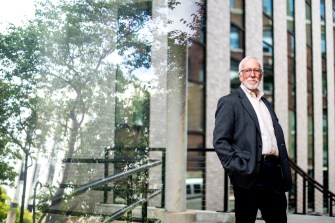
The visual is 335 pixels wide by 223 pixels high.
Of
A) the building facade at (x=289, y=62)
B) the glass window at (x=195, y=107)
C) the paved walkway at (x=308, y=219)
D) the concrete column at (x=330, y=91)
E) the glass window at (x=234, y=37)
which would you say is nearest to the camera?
the paved walkway at (x=308, y=219)

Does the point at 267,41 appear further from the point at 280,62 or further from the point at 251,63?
the point at 251,63

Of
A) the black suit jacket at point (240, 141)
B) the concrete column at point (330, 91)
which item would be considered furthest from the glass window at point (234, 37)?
the black suit jacket at point (240, 141)

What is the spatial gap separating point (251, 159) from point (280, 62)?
950cm

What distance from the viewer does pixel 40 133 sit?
312 cm

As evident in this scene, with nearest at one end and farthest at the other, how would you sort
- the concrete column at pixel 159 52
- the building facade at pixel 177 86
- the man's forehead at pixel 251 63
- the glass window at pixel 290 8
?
the man's forehead at pixel 251 63 < the building facade at pixel 177 86 < the concrete column at pixel 159 52 < the glass window at pixel 290 8

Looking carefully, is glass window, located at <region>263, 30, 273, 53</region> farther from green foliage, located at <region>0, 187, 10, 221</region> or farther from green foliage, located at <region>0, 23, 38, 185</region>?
green foliage, located at <region>0, 187, 10, 221</region>

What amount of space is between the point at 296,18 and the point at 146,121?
828 cm

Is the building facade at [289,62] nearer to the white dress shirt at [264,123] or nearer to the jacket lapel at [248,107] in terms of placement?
the white dress shirt at [264,123]

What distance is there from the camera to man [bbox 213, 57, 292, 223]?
250cm

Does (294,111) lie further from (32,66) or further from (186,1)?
(32,66)

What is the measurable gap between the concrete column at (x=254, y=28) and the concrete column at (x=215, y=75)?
0.95 metres

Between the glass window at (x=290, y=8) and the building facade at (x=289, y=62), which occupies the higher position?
the glass window at (x=290, y=8)

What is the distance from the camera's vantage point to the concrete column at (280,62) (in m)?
11.2

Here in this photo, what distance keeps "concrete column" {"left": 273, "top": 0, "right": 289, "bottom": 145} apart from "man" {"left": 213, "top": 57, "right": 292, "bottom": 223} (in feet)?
28.3
